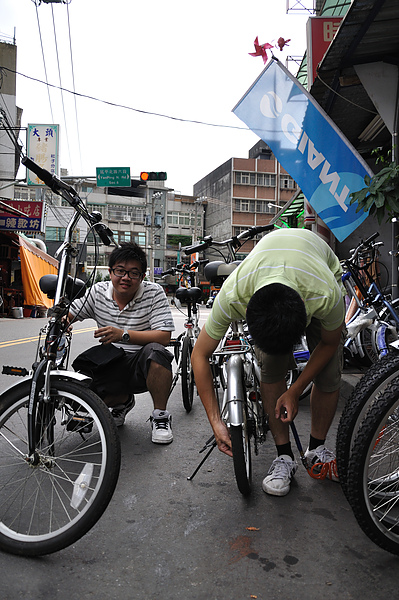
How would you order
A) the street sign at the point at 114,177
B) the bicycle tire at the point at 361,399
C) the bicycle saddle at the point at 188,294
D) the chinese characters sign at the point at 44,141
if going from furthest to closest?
1. the street sign at the point at 114,177
2. the chinese characters sign at the point at 44,141
3. the bicycle saddle at the point at 188,294
4. the bicycle tire at the point at 361,399

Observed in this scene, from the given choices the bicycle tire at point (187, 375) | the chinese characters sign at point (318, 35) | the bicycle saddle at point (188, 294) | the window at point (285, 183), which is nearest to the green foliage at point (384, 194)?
the bicycle saddle at point (188, 294)

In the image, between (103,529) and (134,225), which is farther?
(134,225)

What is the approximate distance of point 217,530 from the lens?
204 centimetres

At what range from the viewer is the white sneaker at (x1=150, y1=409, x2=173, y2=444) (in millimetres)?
3229

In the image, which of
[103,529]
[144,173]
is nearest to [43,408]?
[103,529]

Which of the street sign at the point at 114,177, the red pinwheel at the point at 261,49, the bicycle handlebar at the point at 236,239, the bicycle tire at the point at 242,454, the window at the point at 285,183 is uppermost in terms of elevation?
the window at the point at 285,183

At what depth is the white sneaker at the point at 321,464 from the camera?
99.0 inches

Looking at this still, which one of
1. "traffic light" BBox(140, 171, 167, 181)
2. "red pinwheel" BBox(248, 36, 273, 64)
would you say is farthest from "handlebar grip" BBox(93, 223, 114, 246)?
"traffic light" BBox(140, 171, 167, 181)

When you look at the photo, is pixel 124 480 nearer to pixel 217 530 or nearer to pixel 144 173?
pixel 217 530

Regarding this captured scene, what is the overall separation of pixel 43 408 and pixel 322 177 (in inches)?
149

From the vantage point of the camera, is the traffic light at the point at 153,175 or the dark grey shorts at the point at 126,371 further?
the traffic light at the point at 153,175

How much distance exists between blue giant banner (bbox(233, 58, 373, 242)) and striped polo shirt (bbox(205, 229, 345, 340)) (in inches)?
94.4

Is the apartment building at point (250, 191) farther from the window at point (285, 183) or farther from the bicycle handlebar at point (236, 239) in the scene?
the bicycle handlebar at point (236, 239)

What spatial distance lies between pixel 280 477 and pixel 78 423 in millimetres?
1057
